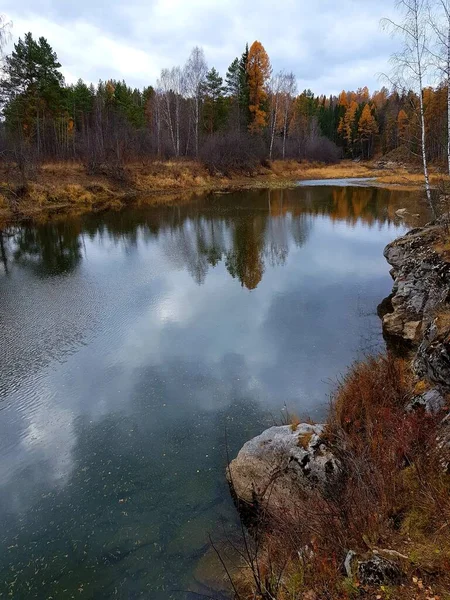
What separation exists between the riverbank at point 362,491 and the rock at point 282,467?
0.01 m

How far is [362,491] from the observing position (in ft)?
14.7

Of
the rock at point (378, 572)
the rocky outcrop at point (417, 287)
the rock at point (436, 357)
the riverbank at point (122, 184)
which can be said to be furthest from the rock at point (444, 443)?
the riverbank at point (122, 184)

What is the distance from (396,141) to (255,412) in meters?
82.9

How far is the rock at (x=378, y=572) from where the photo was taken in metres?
3.30

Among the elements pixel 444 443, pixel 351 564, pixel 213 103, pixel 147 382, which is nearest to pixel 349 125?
pixel 213 103

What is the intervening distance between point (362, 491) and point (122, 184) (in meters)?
38.6

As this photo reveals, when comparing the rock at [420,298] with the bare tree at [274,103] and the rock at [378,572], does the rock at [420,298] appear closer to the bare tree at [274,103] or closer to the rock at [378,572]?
the rock at [378,572]

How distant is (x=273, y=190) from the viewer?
4369cm

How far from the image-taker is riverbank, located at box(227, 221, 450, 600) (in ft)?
11.4

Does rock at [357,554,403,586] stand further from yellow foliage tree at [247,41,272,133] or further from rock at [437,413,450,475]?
yellow foliage tree at [247,41,272,133]

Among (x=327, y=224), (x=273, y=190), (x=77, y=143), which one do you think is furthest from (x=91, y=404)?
(x=77, y=143)

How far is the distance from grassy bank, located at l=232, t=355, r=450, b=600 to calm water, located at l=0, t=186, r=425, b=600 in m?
1.10

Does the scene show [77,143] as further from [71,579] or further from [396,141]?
[396,141]

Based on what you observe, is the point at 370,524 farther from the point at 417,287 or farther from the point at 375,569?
the point at 417,287
